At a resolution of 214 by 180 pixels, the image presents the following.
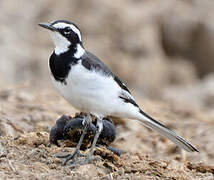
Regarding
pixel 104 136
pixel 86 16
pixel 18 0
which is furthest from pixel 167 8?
pixel 104 136

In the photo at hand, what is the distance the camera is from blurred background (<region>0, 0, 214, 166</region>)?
12852 millimetres

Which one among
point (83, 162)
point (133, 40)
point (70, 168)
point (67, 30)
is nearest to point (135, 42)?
point (133, 40)

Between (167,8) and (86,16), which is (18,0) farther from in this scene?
(167,8)

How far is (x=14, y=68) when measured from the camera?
12641mm

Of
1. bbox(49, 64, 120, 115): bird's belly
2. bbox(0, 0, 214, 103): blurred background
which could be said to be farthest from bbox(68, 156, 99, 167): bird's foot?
bbox(0, 0, 214, 103): blurred background

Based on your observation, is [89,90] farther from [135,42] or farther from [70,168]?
[135,42]

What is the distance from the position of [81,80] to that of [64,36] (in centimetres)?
50

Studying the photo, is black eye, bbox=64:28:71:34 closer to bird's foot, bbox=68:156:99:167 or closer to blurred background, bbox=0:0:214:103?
bird's foot, bbox=68:156:99:167

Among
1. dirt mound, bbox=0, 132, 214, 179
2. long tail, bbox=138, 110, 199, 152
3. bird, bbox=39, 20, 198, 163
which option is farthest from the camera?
long tail, bbox=138, 110, 199, 152

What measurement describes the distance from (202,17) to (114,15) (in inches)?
78.1

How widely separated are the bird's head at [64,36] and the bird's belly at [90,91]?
293 mm

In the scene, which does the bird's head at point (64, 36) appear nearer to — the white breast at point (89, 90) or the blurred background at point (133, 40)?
the white breast at point (89, 90)

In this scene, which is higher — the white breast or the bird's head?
the bird's head

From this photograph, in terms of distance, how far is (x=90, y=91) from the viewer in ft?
20.4
